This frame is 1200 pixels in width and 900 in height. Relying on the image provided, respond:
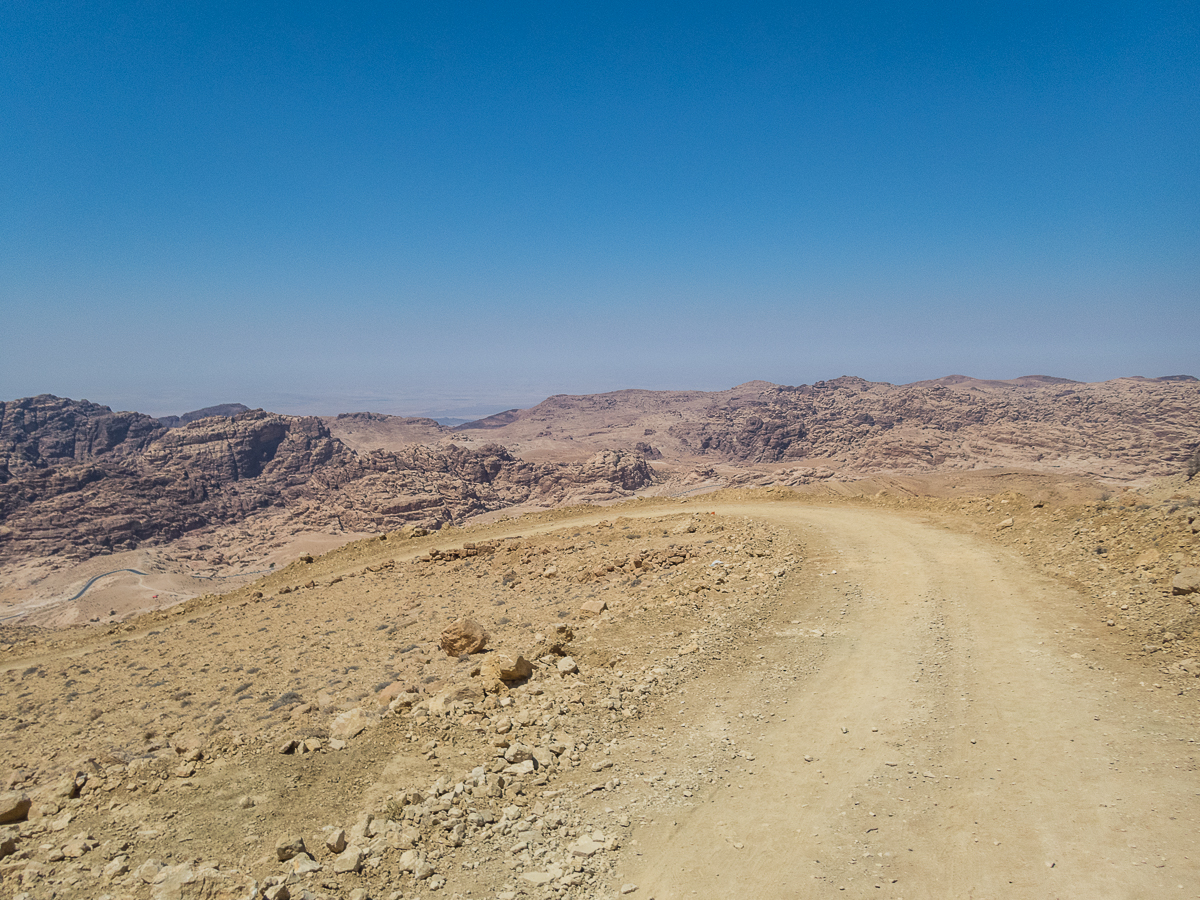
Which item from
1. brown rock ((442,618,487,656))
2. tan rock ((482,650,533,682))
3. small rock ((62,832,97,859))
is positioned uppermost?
tan rock ((482,650,533,682))

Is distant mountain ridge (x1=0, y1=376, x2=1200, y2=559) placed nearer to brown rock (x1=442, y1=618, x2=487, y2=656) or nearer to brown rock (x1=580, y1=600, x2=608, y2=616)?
brown rock (x1=580, y1=600, x2=608, y2=616)

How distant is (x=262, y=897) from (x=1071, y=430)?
4037 inches

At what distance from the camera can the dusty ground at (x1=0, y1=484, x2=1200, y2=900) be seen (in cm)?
521

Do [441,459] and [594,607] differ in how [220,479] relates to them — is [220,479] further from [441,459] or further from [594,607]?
[594,607]

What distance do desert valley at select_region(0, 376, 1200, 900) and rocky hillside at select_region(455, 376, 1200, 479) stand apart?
5447 centimetres

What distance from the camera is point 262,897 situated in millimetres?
4684

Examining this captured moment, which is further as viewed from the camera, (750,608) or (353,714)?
(750,608)

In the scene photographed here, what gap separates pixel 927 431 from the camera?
85.6 metres

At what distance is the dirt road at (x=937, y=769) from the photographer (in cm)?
509

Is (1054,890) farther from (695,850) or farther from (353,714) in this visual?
(353,714)

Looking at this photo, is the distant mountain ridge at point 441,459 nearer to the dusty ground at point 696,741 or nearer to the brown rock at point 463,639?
the dusty ground at point 696,741

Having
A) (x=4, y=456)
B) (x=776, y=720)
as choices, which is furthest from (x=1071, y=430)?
(x=4, y=456)

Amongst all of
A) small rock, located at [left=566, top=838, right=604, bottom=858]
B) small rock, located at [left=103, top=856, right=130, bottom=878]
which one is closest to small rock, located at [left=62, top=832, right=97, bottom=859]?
small rock, located at [left=103, top=856, right=130, bottom=878]

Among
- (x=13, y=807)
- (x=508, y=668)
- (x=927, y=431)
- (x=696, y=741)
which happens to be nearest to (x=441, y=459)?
(x=927, y=431)
